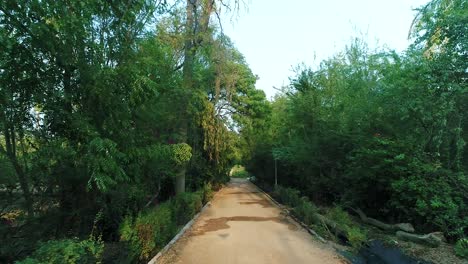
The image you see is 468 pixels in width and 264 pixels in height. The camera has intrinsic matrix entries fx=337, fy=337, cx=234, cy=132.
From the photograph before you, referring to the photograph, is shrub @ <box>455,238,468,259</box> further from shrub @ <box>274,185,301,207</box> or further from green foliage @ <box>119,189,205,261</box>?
shrub @ <box>274,185,301,207</box>

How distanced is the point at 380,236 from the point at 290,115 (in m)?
9.48

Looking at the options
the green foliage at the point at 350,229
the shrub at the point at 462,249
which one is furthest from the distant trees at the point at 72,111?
the shrub at the point at 462,249

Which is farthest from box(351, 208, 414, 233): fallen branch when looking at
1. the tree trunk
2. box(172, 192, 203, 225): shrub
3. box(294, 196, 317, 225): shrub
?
the tree trunk

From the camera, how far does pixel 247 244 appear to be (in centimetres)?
896

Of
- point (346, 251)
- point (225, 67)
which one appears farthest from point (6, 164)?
point (225, 67)

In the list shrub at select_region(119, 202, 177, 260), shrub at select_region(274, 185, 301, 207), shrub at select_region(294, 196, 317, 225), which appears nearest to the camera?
shrub at select_region(119, 202, 177, 260)

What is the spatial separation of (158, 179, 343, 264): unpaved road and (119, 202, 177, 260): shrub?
372mm

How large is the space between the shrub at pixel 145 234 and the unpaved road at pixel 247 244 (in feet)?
1.22

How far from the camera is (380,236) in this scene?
9766 millimetres

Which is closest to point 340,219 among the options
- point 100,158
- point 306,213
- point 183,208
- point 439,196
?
point 306,213

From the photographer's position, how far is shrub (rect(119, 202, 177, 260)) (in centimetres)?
645

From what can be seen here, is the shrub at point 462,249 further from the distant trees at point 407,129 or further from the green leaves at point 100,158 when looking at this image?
the green leaves at point 100,158

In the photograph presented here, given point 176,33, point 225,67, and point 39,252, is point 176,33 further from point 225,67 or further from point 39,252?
point 39,252

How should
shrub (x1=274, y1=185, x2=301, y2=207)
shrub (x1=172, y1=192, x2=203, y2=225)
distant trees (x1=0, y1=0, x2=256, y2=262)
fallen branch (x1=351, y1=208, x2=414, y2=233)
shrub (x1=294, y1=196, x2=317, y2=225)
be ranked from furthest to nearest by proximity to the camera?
shrub (x1=274, y1=185, x2=301, y2=207) < shrub (x1=294, y1=196, x2=317, y2=225) < shrub (x1=172, y1=192, x2=203, y2=225) < fallen branch (x1=351, y1=208, x2=414, y2=233) < distant trees (x1=0, y1=0, x2=256, y2=262)
